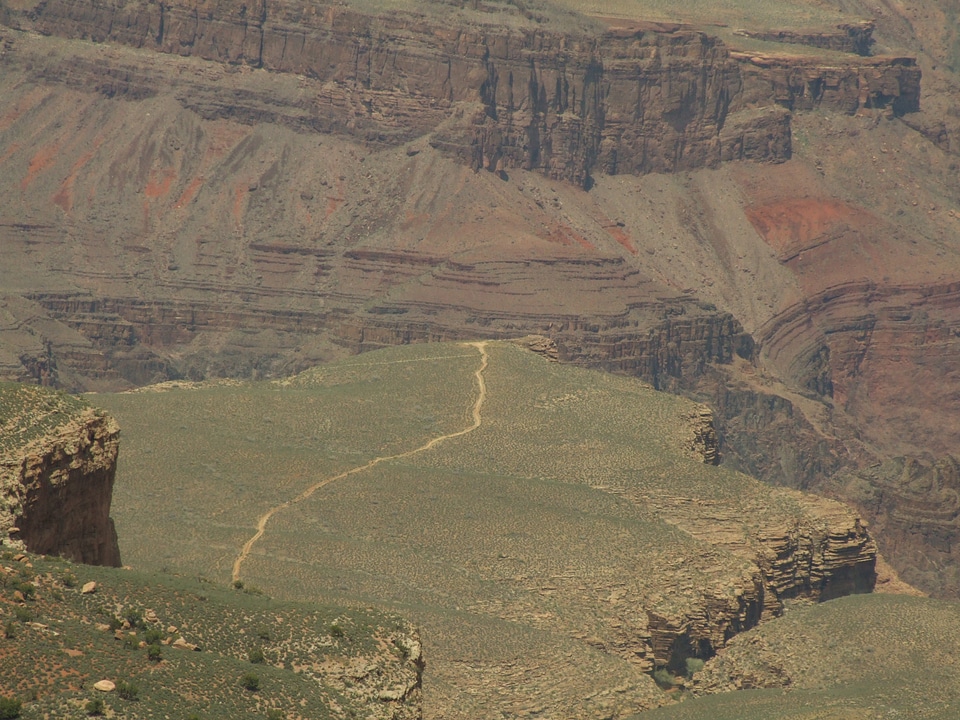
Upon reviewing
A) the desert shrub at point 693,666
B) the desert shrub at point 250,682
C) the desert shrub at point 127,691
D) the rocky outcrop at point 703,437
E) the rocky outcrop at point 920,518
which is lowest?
the rocky outcrop at point 920,518

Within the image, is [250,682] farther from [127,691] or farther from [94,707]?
[94,707]

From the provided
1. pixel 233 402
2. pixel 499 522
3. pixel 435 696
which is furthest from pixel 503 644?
pixel 233 402

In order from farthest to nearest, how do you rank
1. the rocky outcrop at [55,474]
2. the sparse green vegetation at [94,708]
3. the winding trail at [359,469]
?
the winding trail at [359,469] < the rocky outcrop at [55,474] < the sparse green vegetation at [94,708]

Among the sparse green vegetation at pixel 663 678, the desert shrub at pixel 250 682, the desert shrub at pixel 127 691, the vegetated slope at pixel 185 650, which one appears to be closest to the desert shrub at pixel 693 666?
the sparse green vegetation at pixel 663 678

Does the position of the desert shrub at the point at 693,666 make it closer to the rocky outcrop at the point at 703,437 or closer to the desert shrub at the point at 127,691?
the rocky outcrop at the point at 703,437

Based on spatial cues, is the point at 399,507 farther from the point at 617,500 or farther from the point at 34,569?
the point at 34,569
